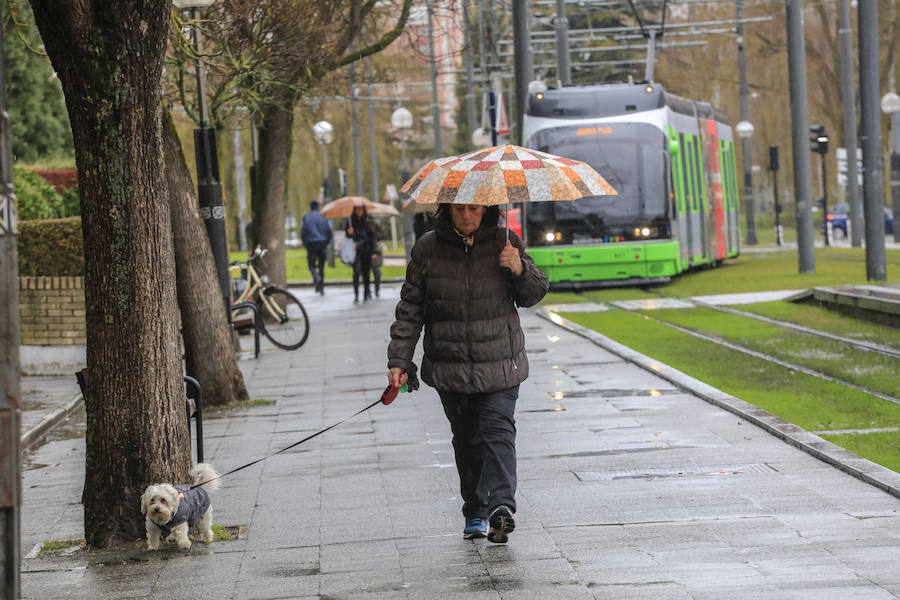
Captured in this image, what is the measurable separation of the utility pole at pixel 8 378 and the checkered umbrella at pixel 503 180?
283 cm

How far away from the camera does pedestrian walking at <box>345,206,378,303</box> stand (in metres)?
26.4

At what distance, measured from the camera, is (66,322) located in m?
17.1

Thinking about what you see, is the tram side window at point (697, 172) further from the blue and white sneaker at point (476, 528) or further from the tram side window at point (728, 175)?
the blue and white sneaker at point (476, 528)

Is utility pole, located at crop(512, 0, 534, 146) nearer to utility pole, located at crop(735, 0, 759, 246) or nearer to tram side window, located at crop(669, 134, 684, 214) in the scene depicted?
tram side window, located at crop(669, 134, 684, 214)

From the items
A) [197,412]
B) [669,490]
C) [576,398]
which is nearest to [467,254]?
[669,490]

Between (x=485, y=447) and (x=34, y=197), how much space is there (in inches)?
583

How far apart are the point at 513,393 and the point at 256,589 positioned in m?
1.54

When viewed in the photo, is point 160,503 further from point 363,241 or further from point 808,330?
point 363,241

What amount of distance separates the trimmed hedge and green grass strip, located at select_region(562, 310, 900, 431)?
622cm

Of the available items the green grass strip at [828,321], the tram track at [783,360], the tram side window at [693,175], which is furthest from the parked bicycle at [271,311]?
the tram side window at [693,175]

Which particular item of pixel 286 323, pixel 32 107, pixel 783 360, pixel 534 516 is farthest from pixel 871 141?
pixel 32 107

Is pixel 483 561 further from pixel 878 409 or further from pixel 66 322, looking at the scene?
pixel 66 322

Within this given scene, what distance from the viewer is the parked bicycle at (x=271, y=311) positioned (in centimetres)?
1855

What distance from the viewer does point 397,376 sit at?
706 centimetres
